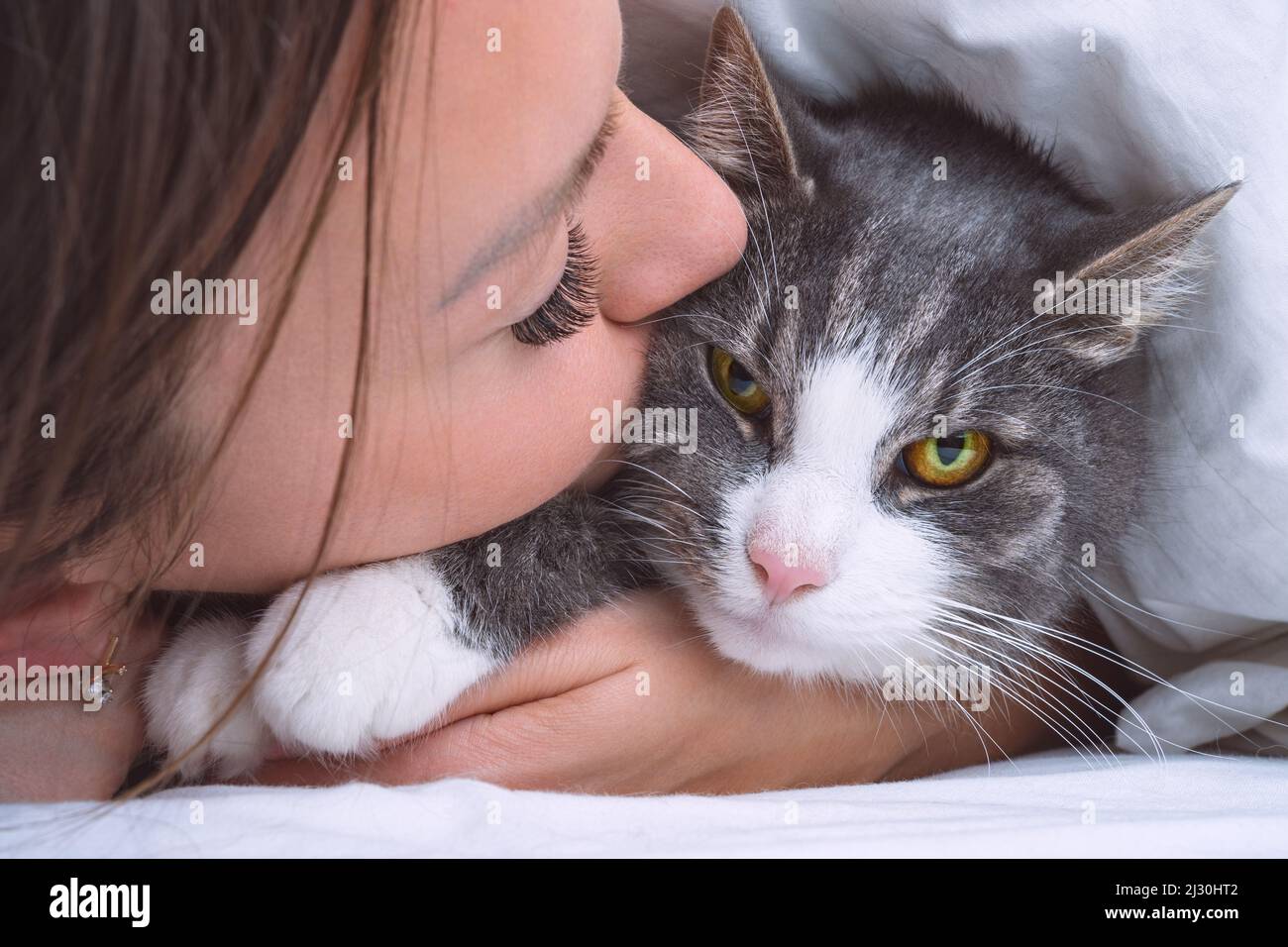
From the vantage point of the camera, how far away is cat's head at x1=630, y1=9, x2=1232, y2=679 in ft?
3.31

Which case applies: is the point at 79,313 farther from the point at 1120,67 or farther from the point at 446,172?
the point at 1120,67

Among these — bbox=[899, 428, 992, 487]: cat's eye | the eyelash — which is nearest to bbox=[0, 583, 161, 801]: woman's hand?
the eyelash

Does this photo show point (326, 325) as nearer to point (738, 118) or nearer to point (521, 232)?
point (521, 232)

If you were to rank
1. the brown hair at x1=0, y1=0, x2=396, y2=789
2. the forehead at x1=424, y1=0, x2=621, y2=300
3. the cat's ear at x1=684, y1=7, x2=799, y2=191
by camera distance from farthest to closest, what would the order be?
1. the cat's ear at x1=684, y1=7, x2=799, y2=191
2. the forehead at x1=424, y1=0, x2=621, y2=300
3. the brown hair at x1=0, y1=0, x2=396, y2=789

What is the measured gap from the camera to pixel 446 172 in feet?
2.31

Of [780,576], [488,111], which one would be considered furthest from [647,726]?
[488,111]

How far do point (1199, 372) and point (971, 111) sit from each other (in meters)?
0.40

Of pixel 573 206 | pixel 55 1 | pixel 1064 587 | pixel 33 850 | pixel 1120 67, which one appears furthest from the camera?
pixel 1064 587

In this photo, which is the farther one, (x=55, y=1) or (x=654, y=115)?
(x=654, y=115)

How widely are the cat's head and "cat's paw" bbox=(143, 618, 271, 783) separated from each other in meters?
0.43

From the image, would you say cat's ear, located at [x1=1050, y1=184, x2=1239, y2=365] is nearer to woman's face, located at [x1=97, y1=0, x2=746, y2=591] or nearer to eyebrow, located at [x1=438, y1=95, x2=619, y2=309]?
woman's face, located at [x1=97, y1=0, x2=746, y2=591]

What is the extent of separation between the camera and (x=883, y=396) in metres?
1.03

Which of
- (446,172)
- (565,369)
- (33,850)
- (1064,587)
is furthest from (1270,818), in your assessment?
(33,850)

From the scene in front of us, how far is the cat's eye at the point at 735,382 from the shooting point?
43.0 inches
